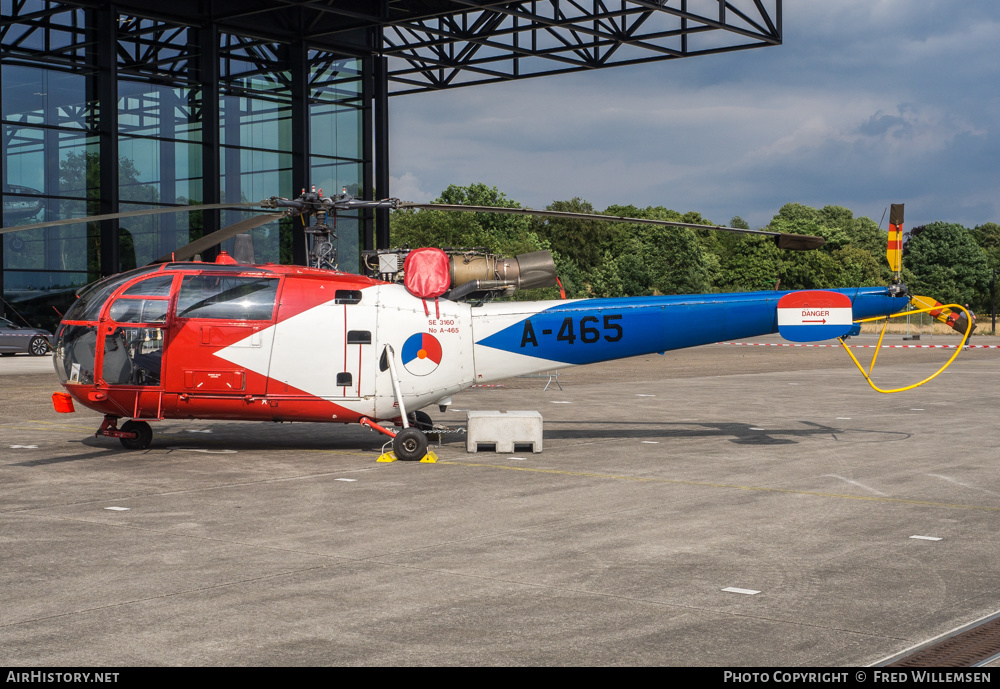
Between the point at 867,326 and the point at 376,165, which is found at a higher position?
the point at 376,165

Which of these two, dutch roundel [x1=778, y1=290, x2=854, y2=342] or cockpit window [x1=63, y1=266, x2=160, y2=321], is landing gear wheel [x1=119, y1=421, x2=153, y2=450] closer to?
cockpit window [x1=63, y1=266, x2=160, y2=321]

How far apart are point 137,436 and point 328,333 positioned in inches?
122

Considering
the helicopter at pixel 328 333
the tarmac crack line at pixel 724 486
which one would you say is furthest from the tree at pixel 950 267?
the tarmac crack line at pixel 724 486

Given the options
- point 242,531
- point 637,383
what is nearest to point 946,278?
point 637,383

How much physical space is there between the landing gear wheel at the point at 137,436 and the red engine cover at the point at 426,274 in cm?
420

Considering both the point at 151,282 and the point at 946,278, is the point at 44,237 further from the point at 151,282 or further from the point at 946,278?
the point at 946,278

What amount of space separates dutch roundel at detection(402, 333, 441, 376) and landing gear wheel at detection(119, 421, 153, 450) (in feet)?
12.4

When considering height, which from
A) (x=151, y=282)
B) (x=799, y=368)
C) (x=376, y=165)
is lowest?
(x=799, y=368)

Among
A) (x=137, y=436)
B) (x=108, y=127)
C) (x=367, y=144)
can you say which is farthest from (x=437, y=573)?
(x=367, y=144)

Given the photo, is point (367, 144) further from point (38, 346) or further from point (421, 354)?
point (421, 354)

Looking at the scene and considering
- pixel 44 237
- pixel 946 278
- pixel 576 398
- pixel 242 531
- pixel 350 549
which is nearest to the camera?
pixel 350 549

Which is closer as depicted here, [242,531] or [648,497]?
[242,531]

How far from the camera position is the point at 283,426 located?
1705 cm

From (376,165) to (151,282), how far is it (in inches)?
1126
